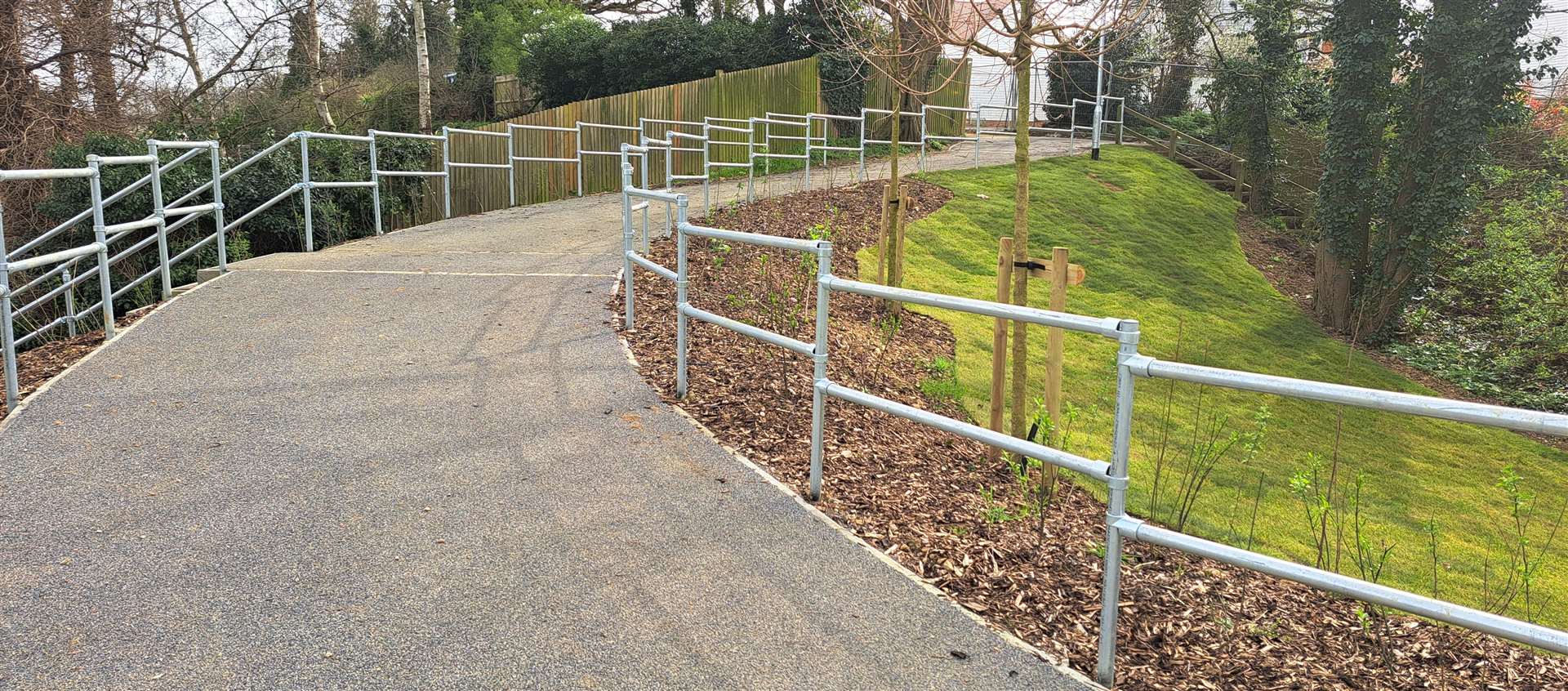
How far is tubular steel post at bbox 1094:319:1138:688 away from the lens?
10.6ft

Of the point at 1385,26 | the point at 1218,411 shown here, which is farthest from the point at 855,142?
the point at 1218,411

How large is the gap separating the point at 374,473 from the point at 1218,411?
311 inches

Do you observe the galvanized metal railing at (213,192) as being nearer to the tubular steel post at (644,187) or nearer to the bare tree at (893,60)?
the tubular steel post at (644,187)

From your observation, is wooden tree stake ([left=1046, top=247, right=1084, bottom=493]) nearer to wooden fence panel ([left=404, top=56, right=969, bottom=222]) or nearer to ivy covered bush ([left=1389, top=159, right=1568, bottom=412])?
ivy covered bush ([left=1389, top=159, right=1568, bottom=412])

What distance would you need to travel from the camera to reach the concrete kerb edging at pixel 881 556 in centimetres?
357

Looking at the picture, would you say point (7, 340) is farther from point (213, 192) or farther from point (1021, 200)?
point (1021, 200)

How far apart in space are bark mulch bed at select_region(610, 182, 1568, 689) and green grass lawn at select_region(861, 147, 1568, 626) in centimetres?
76

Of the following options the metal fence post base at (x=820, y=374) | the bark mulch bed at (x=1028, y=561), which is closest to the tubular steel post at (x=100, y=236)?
the bark mulch bed at (x=1028, y=561)

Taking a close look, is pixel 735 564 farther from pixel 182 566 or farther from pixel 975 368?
pixel 975 368

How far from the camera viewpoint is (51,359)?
23.9ft

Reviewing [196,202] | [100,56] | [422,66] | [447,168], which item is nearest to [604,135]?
[422,66]

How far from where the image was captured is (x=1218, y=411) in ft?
33.5

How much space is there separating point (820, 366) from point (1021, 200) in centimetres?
201

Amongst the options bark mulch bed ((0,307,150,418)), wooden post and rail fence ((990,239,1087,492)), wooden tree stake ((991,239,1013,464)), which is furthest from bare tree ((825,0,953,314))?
bark mulch bed ((0,307,150,418))
